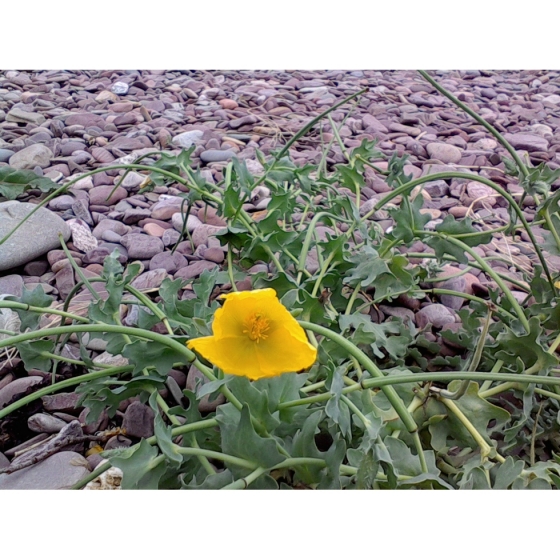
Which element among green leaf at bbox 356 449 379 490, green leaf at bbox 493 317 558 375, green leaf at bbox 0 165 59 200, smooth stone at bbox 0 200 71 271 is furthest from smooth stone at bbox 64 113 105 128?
green leaf at bbox 356 449 379 490

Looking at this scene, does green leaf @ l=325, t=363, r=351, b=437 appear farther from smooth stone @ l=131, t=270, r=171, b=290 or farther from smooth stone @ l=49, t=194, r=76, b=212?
smooth stone @ l=49, t=194, r=76, b=212

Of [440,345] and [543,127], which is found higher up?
[543,127]

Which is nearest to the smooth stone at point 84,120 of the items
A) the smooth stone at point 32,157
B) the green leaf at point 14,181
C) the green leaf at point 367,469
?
the smooth stone at point 32,157

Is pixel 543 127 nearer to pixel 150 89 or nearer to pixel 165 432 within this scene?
pixel 150 89

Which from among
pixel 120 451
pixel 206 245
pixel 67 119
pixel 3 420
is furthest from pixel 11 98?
pixel 120 451

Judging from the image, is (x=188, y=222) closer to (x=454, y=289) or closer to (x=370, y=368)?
(x=454, y=289)

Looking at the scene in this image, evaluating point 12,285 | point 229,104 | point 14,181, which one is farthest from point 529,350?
point 229,104
